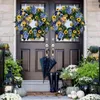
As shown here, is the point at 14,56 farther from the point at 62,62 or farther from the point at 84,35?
the point at 84,35

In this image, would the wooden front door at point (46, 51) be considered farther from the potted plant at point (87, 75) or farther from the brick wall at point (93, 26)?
the potted plant at point (87, 75)

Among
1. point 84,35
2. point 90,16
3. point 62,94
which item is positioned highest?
point 90,16

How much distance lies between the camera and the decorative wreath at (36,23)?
17.0 feet

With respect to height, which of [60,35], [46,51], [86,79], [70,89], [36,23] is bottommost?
[70,89]

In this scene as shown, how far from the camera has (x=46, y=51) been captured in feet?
21.6

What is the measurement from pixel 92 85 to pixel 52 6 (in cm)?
228

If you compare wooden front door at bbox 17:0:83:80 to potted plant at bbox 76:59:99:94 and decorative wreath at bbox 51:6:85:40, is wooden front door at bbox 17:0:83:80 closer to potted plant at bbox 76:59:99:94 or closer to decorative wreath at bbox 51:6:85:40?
potted plant at bbox 76:59:99:94

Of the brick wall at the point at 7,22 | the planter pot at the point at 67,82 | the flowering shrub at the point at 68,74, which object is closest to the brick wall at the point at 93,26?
the flowering shrub at the point at 68,74

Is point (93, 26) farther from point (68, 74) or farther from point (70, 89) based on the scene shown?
Answer: point (70, 89)

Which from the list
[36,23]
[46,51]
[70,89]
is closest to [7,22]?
[46,51]

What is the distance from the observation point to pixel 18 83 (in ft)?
18.2

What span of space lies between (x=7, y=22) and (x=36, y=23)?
1427 millimetres

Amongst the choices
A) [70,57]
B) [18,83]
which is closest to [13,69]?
[18,83]

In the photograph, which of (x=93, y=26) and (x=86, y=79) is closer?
(x=86, y=79)
